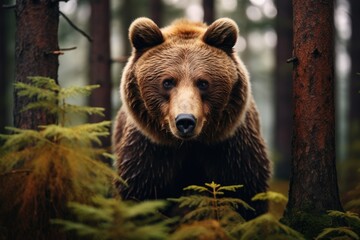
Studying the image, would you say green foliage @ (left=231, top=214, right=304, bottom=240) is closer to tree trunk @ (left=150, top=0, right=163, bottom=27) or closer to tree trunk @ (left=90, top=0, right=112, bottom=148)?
tree trunk @ (left=90, top=0, right=112, bottom=148)

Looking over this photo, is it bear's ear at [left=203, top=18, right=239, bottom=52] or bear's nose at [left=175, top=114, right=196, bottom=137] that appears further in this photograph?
bear's ear at [left=203, top=18, right=239, bottom=52]

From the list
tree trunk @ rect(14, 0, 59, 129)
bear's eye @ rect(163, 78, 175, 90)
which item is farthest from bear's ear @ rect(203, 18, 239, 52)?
tree trunk @ rect(14, 0, 59, 129)

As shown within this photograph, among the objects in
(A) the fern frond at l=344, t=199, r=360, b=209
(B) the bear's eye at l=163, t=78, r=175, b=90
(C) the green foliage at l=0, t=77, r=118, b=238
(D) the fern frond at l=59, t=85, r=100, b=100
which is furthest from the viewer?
(B) the bear's eye at l=163, t=78, r=175, b=90

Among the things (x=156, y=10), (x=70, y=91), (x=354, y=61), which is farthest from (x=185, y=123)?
(x=354, y=61)

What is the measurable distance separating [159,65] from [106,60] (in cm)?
391

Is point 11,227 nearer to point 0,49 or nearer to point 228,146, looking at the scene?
point 228,146

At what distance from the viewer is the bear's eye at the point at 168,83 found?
4.97m

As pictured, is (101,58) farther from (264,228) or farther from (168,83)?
(264,228)

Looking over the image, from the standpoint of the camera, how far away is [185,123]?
436cm

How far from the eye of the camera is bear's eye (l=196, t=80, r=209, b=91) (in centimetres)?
497

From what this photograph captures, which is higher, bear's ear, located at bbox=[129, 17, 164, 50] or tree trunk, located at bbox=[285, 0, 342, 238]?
bear's ear, located at bbox=[129, 17, 164, 50]

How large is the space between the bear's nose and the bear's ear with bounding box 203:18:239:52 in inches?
53.3

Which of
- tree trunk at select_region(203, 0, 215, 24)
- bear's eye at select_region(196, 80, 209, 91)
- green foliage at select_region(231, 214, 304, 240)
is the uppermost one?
tree trunk at select_region(203, 0, 215, 24)

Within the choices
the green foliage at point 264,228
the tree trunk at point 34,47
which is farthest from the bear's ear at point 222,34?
the green foliage at point 264,228
